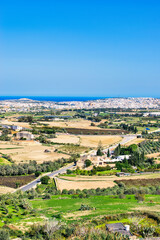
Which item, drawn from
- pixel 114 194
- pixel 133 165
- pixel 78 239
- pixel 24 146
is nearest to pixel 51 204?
pixel 114 194

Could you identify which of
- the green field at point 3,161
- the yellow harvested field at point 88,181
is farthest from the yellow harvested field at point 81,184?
the green field at point 3,161

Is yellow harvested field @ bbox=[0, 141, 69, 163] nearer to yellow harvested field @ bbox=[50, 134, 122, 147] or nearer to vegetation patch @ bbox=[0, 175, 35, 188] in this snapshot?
yellow harvested field @ bbox=[50, 134, 122, 147]

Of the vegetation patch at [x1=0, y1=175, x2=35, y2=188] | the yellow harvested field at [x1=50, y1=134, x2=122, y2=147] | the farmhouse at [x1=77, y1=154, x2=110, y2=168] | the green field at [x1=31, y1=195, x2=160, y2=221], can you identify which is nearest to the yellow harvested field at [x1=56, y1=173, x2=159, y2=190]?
the vegetation patch at [x1=0, y1=175, x2=35, y2=188]

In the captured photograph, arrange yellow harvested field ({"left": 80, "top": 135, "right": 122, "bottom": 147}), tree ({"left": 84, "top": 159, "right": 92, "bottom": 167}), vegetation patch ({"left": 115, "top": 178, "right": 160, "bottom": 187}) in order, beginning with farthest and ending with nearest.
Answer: yellow harvested field ({"left": 80, "top": 135, "right": 122, "bottom": 147}) < tree ({"left": 84, "top": 159, "right": 92, "bottom": 167}) < vegetation patch ({"left": 115, "top": 178, "right": 160, "bottom": 187})

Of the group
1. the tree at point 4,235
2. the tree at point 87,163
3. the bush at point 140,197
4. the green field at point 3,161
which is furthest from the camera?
the green field at point 3,161

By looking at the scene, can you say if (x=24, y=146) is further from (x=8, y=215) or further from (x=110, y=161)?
(x=8, y=215)

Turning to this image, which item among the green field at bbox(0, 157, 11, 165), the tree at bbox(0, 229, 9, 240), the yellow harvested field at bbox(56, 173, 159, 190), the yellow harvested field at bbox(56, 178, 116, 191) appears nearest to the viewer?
the tree at bbox(0, 229, 9, 240)

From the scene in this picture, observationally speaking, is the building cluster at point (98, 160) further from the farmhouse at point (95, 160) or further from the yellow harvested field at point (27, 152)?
the yellow harvested field at point (27, 152)
